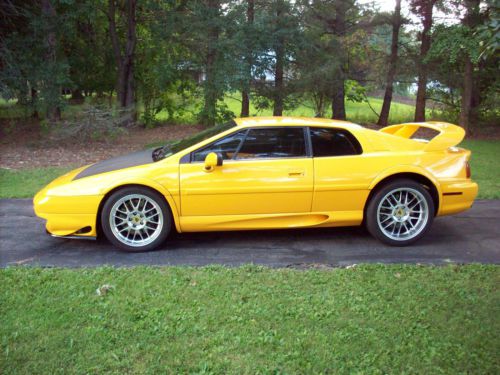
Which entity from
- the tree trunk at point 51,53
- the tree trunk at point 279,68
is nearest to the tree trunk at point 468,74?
the tree trunk at point 279,68

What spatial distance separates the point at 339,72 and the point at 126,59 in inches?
281

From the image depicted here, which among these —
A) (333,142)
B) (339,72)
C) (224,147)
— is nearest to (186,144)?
(224,147)

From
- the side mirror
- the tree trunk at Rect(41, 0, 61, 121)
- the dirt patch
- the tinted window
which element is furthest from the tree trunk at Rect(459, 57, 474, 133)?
the side mirror

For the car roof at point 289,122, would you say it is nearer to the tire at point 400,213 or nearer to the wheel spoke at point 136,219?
the tire at point 400,213

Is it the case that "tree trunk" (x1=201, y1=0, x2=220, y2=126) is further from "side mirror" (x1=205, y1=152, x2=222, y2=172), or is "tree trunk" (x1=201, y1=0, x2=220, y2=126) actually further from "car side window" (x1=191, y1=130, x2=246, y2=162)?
"side mirror" (x1=205, y1=152, x2=222, y2=172)

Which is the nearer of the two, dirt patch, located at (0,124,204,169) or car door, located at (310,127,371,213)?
car door, located at (310,127,371,213)

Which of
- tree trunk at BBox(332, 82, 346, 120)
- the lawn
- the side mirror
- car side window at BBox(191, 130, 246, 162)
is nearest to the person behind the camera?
the side mirror

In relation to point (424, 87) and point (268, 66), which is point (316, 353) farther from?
point (424, 87)

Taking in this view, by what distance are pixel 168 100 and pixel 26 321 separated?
14.7 metres

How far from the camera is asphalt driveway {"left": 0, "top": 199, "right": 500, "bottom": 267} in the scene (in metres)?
4.78

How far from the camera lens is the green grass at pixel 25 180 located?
768 cm

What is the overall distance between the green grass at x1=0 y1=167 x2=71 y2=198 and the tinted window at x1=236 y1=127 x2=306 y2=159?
4117 mm

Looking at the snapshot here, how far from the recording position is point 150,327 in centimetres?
338

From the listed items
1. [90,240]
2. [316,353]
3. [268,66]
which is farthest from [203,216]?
[268,66]
